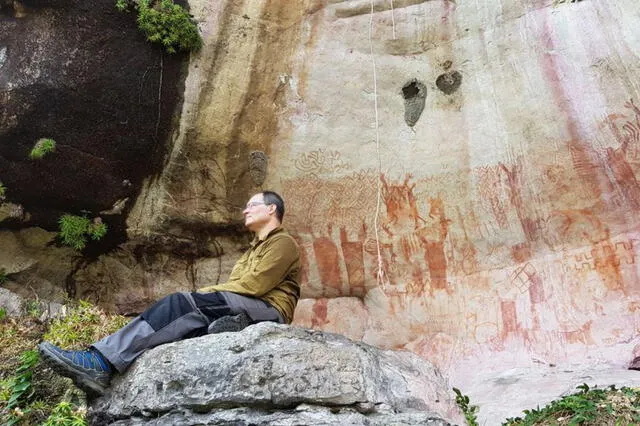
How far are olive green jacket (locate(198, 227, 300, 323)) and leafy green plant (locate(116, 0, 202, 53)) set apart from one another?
267cm

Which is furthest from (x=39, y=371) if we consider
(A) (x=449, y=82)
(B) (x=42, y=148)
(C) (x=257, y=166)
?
(A) (x=449, y=82)

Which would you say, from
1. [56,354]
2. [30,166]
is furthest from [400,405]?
[30,166]

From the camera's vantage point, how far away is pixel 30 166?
6.93m

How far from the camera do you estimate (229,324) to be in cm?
478

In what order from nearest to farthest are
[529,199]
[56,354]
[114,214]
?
[56,354] < [529,199] < [114,214]

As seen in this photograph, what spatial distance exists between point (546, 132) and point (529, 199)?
0.64m

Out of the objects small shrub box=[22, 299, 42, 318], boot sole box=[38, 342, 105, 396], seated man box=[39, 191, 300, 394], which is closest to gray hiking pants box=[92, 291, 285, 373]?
seated man box=[39, 191, 300, 394]

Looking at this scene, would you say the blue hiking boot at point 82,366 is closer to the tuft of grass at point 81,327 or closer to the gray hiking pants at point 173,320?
the gray hiking pants at point 173,320

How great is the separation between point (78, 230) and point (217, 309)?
113 inches

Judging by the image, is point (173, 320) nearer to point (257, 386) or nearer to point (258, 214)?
point (257, 386)

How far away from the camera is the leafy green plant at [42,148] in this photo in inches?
270

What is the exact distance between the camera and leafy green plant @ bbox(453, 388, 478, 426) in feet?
17.4

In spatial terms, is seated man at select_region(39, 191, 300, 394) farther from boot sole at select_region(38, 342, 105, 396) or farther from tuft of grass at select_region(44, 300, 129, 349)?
tuft of grass at select_region(44, 300, 129, 349)

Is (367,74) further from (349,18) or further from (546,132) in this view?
(546,132)
